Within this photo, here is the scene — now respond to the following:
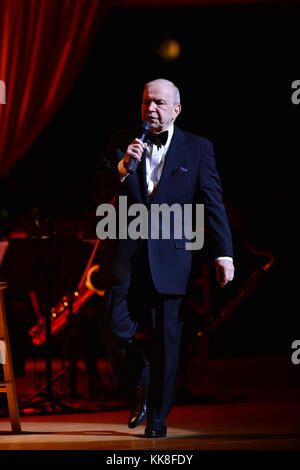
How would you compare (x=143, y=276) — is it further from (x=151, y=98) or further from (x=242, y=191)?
(x=242, y=191)

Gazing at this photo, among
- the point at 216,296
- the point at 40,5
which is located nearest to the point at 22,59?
the point at 40,5

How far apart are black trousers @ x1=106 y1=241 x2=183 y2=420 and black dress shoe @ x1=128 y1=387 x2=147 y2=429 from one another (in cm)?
9

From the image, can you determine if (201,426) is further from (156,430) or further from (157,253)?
(157,253)

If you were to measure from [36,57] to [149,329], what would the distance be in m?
2.43

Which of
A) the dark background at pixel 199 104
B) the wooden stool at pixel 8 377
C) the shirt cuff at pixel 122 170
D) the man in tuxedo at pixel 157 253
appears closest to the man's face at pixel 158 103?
the man in tuxedo at pixel 157 253

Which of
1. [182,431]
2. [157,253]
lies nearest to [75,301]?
[182,431]

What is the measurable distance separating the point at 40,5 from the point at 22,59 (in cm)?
38

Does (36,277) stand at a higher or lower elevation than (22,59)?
lower

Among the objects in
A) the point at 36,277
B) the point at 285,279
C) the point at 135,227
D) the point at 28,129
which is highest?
the point at 28,129

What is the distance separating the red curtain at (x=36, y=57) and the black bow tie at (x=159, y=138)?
5.77ft

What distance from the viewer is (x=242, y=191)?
24.4 ft

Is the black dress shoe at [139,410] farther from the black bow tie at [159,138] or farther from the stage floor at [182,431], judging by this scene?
the black bow tie at [159,138]

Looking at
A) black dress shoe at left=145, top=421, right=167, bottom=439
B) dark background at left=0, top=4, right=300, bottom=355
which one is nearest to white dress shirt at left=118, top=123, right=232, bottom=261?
black dress shoe at left=145, top=421, right=167, bottom=439

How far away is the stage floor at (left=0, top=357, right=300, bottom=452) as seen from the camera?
A: 385 cm
